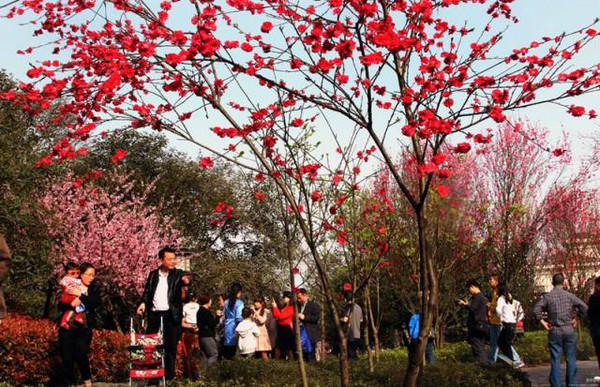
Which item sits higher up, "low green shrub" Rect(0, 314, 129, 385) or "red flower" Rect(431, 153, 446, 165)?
"red flower" Rect(431, 153, 446, 165)

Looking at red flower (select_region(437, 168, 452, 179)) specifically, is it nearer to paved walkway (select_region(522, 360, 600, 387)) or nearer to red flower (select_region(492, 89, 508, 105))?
red flower (select_region(492, 89, 508, 105))

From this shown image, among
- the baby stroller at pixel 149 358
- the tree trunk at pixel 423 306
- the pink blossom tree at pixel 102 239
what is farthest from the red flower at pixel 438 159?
the pink blossom tree at pixel 102 239

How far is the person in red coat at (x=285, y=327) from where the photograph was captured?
15.5m

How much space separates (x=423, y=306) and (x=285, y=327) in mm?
9065

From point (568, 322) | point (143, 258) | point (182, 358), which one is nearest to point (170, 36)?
point (568, 322)

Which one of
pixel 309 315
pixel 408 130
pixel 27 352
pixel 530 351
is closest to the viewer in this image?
pixel 408 130

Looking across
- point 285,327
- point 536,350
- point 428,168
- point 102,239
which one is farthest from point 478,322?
point 102,239

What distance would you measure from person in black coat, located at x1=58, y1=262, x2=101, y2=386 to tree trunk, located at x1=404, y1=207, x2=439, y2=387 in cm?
482

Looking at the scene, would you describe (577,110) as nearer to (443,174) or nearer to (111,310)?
(443,174)

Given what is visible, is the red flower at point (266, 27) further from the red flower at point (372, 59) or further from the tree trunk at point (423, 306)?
the tree trunk at point (423, 306)

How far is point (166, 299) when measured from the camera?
9.41 meters

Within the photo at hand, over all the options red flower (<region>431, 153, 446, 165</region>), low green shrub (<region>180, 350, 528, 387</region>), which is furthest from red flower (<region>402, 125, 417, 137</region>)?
low green shrub (<region>180, 350, 528, 387</region>)

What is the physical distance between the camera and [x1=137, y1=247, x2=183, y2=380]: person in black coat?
9.41m

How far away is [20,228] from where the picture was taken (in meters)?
22.6
